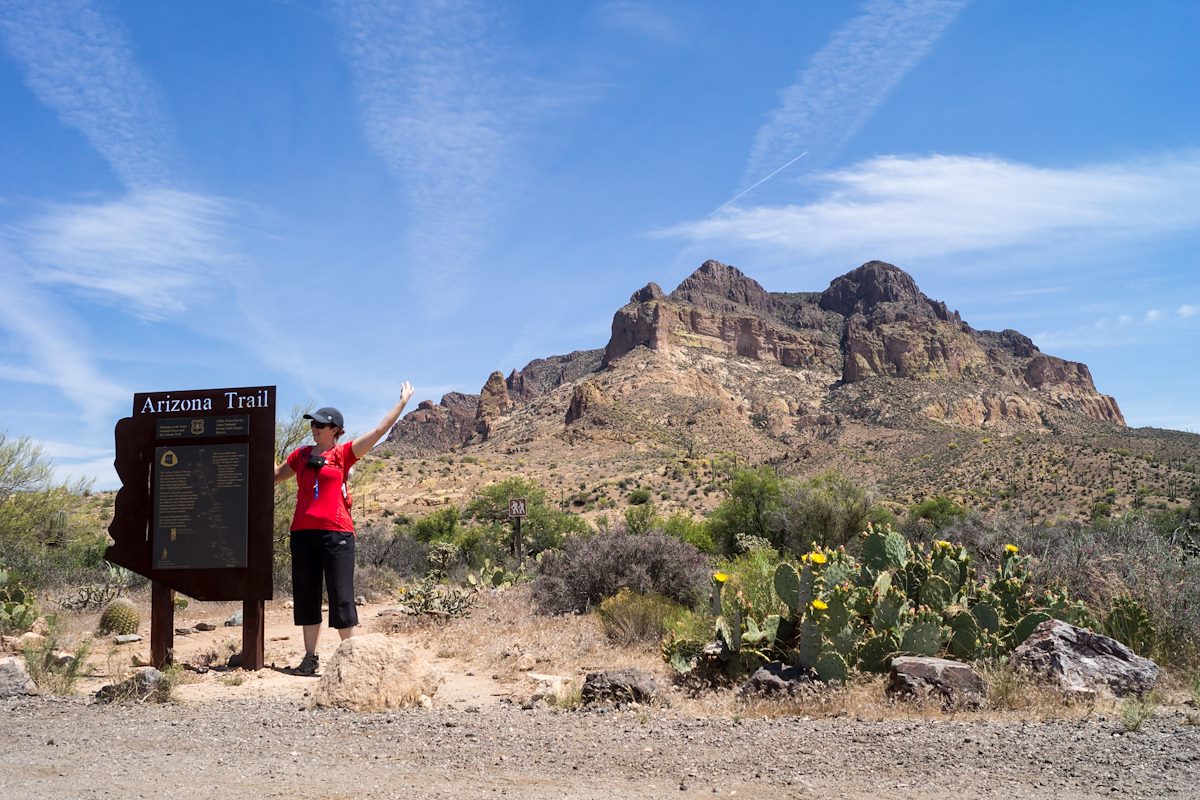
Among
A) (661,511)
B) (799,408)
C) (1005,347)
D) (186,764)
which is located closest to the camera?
(186,764)

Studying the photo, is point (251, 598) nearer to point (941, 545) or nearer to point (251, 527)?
point (251, 527)

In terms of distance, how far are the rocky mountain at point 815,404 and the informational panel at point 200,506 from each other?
28088mm

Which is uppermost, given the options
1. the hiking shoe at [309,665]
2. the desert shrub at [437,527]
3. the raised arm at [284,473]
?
the desert shrub at [437,527]

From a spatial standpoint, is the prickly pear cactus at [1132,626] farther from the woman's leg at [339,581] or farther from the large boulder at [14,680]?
the large boulder at [14,680]

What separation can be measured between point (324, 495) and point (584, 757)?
3685 millimetres

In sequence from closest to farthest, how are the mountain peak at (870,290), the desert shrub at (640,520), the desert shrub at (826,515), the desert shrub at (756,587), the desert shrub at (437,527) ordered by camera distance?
the desert shrub at (756,587) < the desert shrub at (826,515) < the desert shrub at (640,520) < the desert shrub at (437,527) < the mountain peak at (870,290)

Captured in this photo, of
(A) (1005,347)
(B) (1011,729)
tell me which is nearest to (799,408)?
(A) (1005,347)

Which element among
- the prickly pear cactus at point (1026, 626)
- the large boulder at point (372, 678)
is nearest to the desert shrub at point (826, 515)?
the prickly pear cactus at point (1026, 626)

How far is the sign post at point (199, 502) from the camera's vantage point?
26.6 feet

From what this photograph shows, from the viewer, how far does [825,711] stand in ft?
19.7

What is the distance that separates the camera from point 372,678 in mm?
6508

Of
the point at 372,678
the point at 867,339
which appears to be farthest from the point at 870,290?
the point at 372,678

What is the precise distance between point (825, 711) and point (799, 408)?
91742 mm

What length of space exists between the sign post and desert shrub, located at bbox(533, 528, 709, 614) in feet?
14.4
